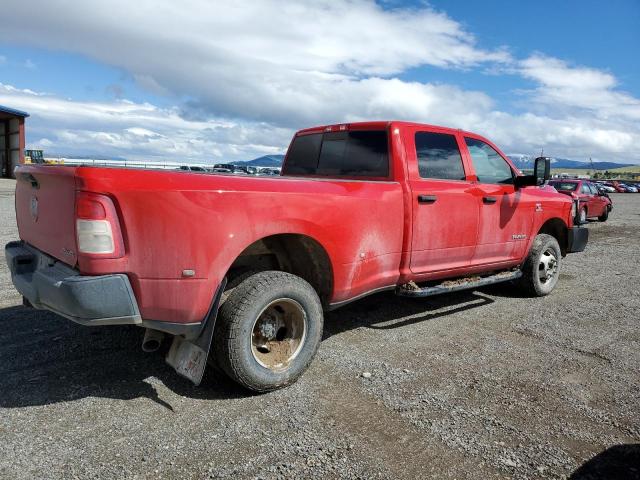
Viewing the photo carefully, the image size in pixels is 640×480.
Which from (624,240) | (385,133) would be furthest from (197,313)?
(624,240)

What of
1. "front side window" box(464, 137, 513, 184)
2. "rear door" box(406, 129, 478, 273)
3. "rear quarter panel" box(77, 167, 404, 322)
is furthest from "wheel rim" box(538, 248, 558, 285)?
"rear quarter panel" box(77, 167, 404, 322)

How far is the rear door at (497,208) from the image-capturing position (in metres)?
5.29

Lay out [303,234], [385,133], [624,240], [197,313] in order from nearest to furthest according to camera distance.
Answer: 1. [197,313]
2. [303,234]
3. [385,133]
4. [624,240]

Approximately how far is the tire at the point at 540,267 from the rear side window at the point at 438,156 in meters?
1.80

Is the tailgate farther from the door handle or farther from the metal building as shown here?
the metal building

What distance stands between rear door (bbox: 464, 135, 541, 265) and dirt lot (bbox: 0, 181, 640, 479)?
2.89ft

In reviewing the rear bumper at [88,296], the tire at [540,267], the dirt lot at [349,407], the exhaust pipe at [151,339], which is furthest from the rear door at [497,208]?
the rear bumper at [88,296]

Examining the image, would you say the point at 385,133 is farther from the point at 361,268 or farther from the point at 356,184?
the point at 361,268

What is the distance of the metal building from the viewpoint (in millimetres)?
34031

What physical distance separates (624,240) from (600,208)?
671 centimetres

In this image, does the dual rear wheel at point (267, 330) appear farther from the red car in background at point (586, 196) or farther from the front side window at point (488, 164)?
the red car in background at point (586, 196)

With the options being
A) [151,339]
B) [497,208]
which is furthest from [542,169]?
[151,339]

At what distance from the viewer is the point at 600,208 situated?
19359 mm

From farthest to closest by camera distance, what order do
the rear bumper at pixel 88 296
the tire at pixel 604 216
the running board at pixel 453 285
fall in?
the tire at pixel 604 216, the running board at pixel 453 285, the rear bumper at pixel 88 296
